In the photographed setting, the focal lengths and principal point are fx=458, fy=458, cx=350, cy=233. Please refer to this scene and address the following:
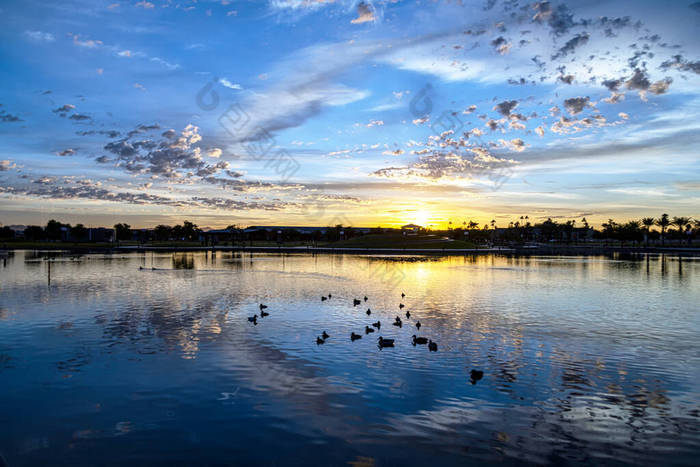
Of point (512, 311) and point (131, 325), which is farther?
point (512, 311)

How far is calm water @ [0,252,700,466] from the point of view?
10.1 meters

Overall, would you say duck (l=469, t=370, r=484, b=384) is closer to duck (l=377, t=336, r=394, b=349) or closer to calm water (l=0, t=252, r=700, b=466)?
calm water (l=0, t=252, r=700, b=466)

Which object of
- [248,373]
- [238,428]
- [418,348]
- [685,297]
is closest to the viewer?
[238,428]

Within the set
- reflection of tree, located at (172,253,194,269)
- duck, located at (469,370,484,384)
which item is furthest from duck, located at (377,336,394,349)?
reflection of tree, located at (172,253,194,269)

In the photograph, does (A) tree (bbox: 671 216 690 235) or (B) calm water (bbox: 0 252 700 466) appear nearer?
(B) calm water (bbox: 0 252 700 466)

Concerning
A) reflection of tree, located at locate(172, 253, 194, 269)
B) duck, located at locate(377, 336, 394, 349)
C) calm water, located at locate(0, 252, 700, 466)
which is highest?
reflection of tree, located at locate(172, 253, 194, 269)

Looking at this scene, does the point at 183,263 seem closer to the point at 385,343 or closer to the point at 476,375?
the point at 385,343

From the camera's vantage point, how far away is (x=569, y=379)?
14625mm

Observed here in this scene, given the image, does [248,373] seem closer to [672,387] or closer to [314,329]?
[314,329]

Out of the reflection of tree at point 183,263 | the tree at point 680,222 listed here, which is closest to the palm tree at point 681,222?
the tree at point 680,222

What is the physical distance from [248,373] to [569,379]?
10.3m

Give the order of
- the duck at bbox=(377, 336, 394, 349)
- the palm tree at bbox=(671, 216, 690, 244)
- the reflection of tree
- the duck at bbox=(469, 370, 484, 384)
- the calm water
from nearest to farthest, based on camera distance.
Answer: the calm water, the duck at bbox=(469, 370, 484, 384), the duck at bbox=(377, 336, 394, 349), the reflection of tree, the palm tree at bbox=(671, 216, 690, 244)

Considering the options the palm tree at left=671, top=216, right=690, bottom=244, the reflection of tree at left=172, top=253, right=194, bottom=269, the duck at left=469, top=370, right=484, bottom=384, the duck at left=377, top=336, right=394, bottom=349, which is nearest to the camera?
the duck at left=469, top=370, right=484, bottom=384

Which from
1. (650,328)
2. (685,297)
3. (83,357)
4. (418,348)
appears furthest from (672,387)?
(685,297)
